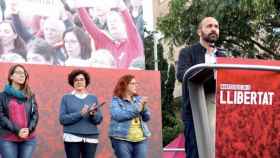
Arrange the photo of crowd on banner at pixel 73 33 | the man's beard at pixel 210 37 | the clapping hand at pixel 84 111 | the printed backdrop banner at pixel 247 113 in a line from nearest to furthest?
the printed backdrop banner at pixel 247 113 < the man's beard at pixel 210 37 < the clapping hand at pixel 84 111 < the photo of crowd on banner at pixel 73 33

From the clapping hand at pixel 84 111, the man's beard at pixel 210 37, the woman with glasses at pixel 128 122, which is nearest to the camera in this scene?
the man's beard at pixel 210 37

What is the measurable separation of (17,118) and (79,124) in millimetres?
823

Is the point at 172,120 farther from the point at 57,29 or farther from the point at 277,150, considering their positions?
the point at 277,150

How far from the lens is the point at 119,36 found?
10453 mm

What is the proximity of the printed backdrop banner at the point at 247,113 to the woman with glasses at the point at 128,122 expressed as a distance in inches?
157

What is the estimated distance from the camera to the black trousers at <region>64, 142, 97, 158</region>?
7227 millimetres

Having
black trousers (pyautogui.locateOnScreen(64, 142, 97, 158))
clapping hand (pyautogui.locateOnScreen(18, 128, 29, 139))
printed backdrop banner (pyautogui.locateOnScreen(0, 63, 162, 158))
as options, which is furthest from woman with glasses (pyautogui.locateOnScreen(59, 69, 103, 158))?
printed backdrop banner (pyautogui.locateOnScreen(0, 63, 162, 158))

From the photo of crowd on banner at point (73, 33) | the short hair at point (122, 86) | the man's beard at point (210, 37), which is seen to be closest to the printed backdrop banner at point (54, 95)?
the photo of crowd on banner at point (73, 33)

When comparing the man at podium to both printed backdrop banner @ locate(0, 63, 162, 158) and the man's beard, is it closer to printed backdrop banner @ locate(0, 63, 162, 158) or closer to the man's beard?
the man's beard

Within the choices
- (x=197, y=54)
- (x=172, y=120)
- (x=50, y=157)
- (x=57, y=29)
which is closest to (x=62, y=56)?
(x=57, y=29)

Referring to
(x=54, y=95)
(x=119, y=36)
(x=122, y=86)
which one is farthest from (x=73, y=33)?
(x=122, y=86)

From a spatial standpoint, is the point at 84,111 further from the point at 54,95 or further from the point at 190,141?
the point at 190,141

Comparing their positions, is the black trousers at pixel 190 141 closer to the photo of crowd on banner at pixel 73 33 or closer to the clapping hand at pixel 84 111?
the clapping hand at pixel 84 111

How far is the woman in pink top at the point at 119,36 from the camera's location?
1018cm
